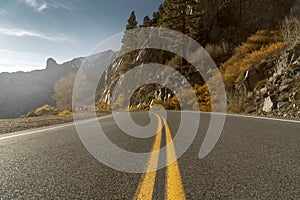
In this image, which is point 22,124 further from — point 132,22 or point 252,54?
point 132,22

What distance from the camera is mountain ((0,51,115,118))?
123 metres

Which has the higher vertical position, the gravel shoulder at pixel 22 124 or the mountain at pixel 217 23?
the mountain at pixel 217 23

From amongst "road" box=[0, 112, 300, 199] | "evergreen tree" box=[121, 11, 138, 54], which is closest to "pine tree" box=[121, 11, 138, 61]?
"evergreen tree" box=[121, 11, 138, 54]

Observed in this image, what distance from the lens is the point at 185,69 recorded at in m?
35.4

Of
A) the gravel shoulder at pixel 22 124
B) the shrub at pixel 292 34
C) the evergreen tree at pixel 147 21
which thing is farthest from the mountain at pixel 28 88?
the gravel shoulder at pixel 22 124

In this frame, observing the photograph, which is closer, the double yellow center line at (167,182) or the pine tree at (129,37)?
the double yellow center line at (167,182)

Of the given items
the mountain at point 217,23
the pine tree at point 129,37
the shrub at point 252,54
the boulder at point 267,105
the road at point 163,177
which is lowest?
the road at point 163,177

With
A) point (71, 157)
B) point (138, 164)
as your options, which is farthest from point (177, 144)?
point (71, 157)

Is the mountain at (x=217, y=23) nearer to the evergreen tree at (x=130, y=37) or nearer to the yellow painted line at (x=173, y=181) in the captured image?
the evergreen tree at (x=130, y=37)

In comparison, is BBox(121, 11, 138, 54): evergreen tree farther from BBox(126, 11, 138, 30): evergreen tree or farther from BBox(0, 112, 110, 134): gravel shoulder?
BBox(0, 112, 110, 134): gravel shoulder

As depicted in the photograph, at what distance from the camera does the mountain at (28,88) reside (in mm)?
123062

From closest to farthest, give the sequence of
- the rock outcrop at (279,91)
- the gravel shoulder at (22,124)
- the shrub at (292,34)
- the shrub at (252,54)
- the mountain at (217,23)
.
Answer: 1. the gravel shoulder at (22,124)
2. the rock outcrop at (279,91)
3. the shrub at (292,34)
4. the shrub at (252,54)
5. the mountain at (217,23)

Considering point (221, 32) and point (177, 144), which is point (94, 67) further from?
point (177, 144)

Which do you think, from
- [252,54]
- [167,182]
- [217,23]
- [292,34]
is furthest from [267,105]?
[217,23]
